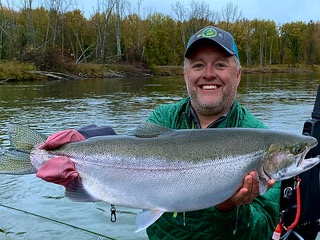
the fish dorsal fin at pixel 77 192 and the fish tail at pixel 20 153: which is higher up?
the fish tail at pixel 20 153

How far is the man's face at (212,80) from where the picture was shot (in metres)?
3.31

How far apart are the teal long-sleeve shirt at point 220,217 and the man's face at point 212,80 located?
0.10 meters

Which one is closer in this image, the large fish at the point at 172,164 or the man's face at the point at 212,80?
the large fish at the point at 172,164

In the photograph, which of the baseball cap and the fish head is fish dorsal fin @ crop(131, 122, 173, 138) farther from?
the baseball cap

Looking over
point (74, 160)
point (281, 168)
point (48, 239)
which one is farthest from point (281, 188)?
point (48, 239)

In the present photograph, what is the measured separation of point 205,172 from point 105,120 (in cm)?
1385

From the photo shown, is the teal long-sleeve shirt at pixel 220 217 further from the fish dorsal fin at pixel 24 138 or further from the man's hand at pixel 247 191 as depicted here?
the fish dorsal fin at pixel 24 138

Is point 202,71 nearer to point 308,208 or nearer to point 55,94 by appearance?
point 308,208

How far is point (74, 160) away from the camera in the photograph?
2.81 metres

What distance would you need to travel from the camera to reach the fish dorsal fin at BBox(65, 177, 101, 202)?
2.80 metres

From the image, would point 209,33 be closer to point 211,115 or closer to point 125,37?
point 211,115

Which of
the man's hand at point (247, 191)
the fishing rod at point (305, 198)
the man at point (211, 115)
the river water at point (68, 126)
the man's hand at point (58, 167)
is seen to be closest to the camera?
the man's hand at point (247, 191)

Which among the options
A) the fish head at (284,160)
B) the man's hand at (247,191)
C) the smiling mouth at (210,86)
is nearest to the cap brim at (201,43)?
the smiling mouth at (210,86)

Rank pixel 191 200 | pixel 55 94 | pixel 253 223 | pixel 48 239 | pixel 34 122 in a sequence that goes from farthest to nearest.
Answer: pixel 55 94
pixel 34 122
pixel 48 239
pixel 253 223
pixel 191 200
